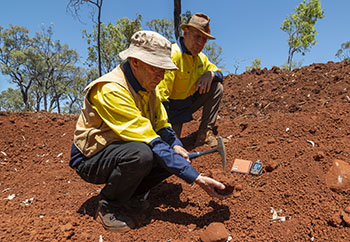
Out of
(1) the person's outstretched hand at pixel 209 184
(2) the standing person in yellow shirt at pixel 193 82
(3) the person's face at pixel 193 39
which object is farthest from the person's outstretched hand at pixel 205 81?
(1) the person's outstretched hand at pixel 209 184

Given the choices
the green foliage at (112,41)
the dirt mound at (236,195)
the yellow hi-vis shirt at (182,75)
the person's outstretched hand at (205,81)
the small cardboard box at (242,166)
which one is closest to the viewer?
the dirt mound at (236,195)

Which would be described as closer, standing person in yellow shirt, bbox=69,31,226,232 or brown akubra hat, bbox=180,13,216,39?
standing person in yellow shirt, bbox=69,31,226,232

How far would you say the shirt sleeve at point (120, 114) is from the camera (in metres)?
1.86

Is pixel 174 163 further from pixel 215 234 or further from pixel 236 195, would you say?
pixel 236 195

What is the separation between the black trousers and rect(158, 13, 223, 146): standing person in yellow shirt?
4.40 ft

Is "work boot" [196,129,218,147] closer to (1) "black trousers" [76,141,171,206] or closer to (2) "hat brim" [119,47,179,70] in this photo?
(1) "black trousers" [76,141,171,206]

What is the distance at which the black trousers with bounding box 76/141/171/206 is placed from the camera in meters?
1.92

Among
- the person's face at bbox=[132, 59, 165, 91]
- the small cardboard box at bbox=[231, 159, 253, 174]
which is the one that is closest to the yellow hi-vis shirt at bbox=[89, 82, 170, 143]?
the person's face at bbox=[132, 59, 165, 91]

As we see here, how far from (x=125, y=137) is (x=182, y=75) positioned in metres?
1.66

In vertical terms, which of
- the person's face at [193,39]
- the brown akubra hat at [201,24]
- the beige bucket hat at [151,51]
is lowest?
the beige bucket hat at [151,51]

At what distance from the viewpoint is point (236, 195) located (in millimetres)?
2287

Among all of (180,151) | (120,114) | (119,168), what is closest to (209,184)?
(180,151)

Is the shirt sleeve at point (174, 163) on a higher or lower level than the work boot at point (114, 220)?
higher

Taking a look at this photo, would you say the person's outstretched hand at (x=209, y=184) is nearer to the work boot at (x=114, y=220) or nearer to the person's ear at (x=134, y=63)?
the work boot at (x=114, y=220)
